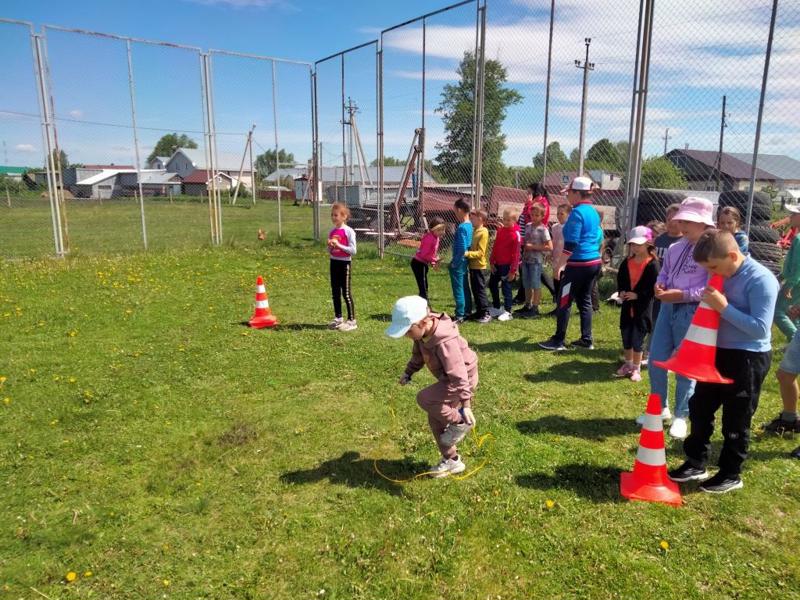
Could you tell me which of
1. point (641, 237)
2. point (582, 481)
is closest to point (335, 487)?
point (582, 481)

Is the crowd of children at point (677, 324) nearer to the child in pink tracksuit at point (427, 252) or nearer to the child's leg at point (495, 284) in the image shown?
the child in pink tracksuit at point (427, 252)

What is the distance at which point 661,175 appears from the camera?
29.7 feet

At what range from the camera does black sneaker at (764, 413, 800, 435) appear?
476cm

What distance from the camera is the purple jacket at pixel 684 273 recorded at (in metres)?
4.36

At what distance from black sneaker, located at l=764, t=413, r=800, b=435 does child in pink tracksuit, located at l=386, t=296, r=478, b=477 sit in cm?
283

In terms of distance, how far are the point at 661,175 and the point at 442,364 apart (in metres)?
7.00

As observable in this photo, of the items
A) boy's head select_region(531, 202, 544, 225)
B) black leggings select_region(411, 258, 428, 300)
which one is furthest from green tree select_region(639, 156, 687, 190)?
black leggings select_region(411, 258, 428, 300)

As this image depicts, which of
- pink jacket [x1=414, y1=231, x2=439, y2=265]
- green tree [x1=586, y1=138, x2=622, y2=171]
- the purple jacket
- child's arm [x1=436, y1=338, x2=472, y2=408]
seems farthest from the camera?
green tree [x1=586, y1=138, x2=622, y2=171]

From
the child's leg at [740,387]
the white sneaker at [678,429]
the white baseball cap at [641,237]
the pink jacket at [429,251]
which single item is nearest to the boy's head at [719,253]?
the child's leg at [740,387]

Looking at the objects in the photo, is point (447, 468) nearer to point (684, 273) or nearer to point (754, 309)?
point (754, 309)

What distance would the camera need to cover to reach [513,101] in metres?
10.6

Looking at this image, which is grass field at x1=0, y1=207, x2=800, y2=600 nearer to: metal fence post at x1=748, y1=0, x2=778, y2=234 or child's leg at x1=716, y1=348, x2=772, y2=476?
child's leg at x1=716, y1=348, x2=772, y2=476

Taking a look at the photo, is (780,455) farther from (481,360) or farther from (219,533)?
(219,533)

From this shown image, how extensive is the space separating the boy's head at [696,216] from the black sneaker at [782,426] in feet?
6.36
